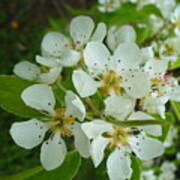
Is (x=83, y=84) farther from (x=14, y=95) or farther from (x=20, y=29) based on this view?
(x=20, y=29)

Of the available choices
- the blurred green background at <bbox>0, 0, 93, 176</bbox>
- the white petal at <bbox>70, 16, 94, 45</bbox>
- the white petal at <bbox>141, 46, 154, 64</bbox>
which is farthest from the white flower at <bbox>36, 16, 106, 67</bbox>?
the blurred green background at <bbox>0, 0, 93, 176</bbox>

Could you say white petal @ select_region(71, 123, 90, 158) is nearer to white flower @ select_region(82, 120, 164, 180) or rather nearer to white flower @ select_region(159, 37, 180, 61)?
white flower @ select_region(82, 120, 164, 180)

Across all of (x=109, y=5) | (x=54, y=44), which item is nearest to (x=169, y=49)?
(x=54, y=44)

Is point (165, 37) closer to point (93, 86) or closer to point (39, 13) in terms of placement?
point (93, 86)

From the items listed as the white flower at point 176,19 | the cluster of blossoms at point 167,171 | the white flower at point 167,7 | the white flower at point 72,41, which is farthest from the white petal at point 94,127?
the cluster of blossoms at point 167,171

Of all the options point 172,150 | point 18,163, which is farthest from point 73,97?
point 18,163

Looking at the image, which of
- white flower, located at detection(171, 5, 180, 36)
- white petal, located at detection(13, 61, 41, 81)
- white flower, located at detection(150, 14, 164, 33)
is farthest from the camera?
white flower, located at detection(150, 14, 164, 33)
